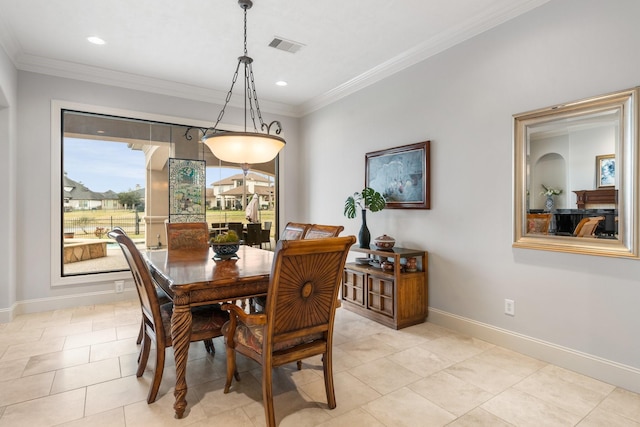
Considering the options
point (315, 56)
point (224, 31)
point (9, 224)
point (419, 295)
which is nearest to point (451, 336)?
point (419, 295)

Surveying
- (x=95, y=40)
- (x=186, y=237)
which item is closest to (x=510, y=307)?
(x=186, y=237)

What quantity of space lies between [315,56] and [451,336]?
10.6ft

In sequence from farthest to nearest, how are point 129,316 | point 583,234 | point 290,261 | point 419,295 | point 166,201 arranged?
point 166,201, point 129,316, point 419,295, point 583,234, point 290,261

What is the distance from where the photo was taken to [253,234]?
530 centimetres

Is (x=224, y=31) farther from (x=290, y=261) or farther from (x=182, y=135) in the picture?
(x=290, y=261)


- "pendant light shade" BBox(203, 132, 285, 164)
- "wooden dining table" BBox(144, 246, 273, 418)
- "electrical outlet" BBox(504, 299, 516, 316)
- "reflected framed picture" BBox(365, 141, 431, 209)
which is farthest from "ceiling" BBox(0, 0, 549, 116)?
"electrical outlet" BBox(504, 299, 516, 316)

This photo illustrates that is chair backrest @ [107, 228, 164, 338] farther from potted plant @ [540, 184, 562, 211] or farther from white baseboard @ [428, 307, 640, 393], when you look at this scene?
potted plant @ [540, 184, 562, 211]

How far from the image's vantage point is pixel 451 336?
3115 millimetres

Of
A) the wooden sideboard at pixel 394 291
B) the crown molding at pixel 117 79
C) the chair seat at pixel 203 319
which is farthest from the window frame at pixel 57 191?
the wooden sideboard at pixel 394 291

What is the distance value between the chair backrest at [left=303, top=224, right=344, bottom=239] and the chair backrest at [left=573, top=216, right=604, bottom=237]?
1.71 meters

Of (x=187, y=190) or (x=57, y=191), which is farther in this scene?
(x=187, y=190)

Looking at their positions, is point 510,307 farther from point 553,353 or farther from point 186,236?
point 186,236

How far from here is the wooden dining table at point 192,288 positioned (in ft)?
6.12

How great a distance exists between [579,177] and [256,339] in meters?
2.49
